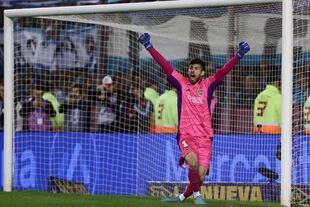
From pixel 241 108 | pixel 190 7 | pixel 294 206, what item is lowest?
pixel 294 206

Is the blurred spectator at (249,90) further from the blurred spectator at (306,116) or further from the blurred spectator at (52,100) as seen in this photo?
the blurred spectator at (52,100)

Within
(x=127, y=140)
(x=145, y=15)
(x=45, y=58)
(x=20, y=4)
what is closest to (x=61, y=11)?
(x=145, y=15)

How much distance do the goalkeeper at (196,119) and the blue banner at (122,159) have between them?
2.83 meters

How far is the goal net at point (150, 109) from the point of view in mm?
17531

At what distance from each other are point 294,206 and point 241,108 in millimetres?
3338

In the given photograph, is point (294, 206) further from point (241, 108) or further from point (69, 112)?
point (69, 112)

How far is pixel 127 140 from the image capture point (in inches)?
759

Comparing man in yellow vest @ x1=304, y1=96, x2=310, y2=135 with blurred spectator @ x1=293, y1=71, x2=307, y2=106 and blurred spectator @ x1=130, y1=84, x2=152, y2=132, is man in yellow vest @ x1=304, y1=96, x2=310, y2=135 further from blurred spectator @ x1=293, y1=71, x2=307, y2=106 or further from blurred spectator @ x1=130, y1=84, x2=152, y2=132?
blurred spectator @ x1=130, y1=84, x2=152, y2=132

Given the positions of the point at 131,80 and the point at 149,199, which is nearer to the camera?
the point at 149,199

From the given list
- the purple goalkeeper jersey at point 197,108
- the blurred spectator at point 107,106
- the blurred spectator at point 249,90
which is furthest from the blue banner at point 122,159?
the purple goalkeeper jersey at point 197,108

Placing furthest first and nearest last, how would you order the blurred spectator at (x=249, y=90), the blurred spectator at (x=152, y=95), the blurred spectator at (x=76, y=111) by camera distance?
the blurred spectator at (x=76, y=111) < the blurred spectator at (x=152, y=95) < the blurred spectator at (x=249, y=90)

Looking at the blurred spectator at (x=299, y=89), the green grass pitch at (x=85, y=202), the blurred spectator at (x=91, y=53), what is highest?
the blurred spectator at (x=91, y=53)

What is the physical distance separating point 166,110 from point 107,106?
1.21m

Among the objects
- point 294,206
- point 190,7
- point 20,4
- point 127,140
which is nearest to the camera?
point 294,206
